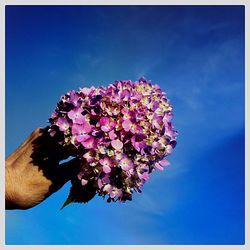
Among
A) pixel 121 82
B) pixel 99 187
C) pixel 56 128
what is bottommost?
pixel 99 187

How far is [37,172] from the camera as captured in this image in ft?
10.2

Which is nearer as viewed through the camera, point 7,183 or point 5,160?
point 7,183

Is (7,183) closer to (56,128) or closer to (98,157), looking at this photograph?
(56,128)

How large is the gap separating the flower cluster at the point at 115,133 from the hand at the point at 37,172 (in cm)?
19

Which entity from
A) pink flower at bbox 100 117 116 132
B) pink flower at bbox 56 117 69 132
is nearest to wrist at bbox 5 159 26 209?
pink flower at bbox 56 117 69 132

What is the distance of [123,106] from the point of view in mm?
2820

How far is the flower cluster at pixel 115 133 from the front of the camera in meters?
2.74

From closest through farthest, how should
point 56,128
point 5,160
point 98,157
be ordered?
1. point 98,157
2. point 56,128
3. point 5,160

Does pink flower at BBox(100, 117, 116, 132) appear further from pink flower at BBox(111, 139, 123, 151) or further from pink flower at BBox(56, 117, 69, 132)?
pink flower at BBox(56, 117, 69, 132)

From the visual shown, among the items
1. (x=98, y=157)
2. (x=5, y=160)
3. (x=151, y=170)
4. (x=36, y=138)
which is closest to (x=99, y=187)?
(x=98, y=157)

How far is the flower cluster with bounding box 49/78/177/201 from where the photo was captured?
108 inches

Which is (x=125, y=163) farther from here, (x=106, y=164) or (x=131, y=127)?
(x=131, y=127)

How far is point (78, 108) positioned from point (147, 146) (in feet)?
1.72

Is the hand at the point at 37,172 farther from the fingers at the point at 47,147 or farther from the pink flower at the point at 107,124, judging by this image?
the pink flower at the point at 107,124
